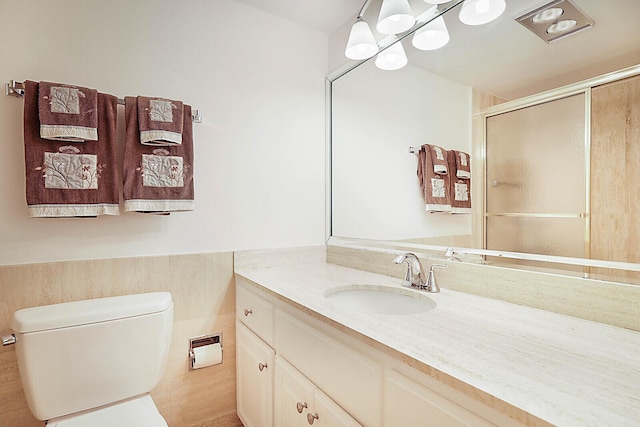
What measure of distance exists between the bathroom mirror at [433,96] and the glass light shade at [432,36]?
3cm

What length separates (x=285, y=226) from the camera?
6.09 feet

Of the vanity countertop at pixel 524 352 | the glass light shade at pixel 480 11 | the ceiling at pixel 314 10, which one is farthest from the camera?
the ceiling at pixel 314 10

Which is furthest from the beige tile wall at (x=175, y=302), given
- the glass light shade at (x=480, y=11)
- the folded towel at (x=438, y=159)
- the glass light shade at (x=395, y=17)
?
the glass light shade at (x=480, y=11)

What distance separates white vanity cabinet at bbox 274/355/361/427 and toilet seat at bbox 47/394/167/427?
1.30ft

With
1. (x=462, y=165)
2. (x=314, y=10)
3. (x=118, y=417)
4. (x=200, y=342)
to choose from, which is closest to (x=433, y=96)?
(x=462, y=165)

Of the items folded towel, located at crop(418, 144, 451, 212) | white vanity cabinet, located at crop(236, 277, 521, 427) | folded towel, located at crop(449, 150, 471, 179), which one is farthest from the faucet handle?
white vanity cabinet, located at crop(236, 277, 521, 427)

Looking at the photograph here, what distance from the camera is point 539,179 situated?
107cm

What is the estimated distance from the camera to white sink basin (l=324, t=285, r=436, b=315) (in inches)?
50.3

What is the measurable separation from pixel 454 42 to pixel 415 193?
648mm

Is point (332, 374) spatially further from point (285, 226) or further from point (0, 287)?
point (0, 287)

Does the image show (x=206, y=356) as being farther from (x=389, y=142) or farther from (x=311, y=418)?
(x=389, y=142)

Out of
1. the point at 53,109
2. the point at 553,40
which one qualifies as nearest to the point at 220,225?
the point at 53,109

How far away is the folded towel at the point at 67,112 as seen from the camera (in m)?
1.19

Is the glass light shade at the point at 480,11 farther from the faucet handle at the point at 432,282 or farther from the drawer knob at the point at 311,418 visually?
the drawer knob at the point at 311,418
